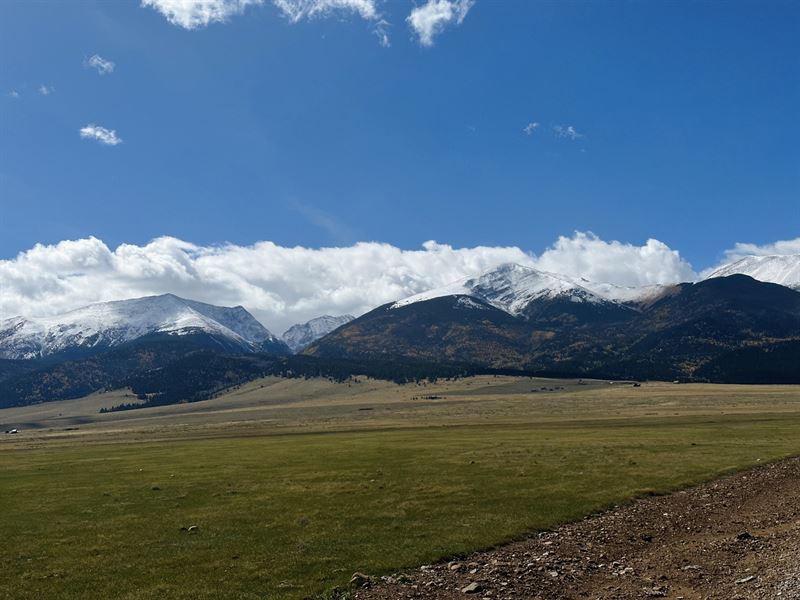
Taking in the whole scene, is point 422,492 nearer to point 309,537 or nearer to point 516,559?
point 309,537

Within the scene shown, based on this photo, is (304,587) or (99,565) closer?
(304,587)

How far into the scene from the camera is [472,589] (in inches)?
906

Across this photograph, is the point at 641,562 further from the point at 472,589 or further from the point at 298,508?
the point at 298,508

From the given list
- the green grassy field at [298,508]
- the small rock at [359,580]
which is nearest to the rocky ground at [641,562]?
the small rock at [359,580]

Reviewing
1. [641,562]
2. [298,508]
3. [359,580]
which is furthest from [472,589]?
[298,508]

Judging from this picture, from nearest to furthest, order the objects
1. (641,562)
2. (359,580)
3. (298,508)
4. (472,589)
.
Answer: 1. (472,589)
2. (359,580)
3. (641,562)
4. (298,508)

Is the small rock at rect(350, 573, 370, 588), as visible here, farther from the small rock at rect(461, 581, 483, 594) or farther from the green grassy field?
the small rock at rect(461, 581, 483, 594)

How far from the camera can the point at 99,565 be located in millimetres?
27812

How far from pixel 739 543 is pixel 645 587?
8.34 meters

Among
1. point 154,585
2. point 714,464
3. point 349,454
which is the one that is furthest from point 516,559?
point 349,454

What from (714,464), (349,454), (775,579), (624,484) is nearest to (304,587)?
(775,579)

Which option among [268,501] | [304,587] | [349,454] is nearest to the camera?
[304,587]

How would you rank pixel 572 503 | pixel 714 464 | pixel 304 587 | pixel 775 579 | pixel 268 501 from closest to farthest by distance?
pixel 775 579, pixel 304 587, pixel 572 503, pixel 268 501, pixel 714 464

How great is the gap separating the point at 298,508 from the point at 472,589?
1883cm
